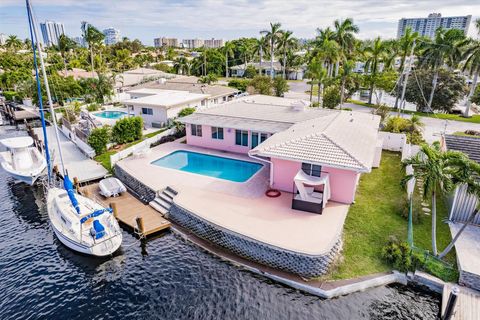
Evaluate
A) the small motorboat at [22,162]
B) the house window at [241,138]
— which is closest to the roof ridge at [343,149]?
the house window at [241,138]

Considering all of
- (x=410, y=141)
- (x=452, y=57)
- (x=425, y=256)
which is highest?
(x=452, y=57)

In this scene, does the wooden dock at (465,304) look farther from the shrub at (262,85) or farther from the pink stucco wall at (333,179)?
the shrub at (262,85)

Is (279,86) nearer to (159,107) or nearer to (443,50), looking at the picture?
(443,50)

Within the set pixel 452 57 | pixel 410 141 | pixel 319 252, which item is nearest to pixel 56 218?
pixel 319 252

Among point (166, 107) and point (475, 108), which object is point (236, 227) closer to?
point (166, 107)

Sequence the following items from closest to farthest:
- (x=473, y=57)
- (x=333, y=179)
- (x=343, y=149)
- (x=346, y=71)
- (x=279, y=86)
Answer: (x=343, y=149) < (x=333, y=179) < (x=473, y=57) < (x=346, y=71) < (x=279, y=86)

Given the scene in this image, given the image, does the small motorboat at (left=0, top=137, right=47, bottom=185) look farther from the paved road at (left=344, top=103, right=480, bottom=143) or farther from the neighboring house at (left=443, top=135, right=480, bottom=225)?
the paved road at (left=344, top=103, right=480, bottom=143)

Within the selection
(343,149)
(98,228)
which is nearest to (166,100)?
(98,228)
